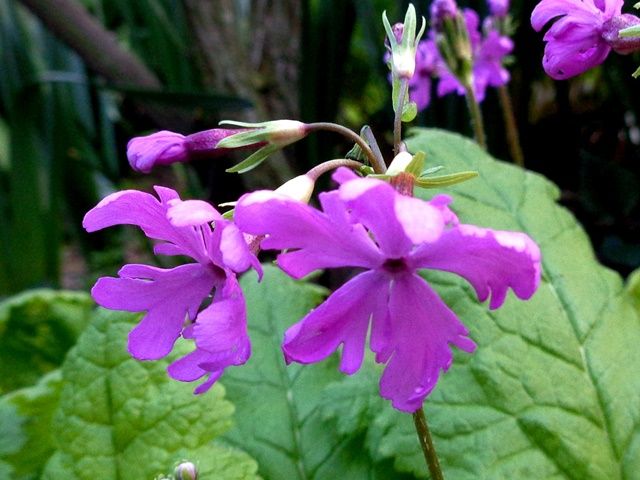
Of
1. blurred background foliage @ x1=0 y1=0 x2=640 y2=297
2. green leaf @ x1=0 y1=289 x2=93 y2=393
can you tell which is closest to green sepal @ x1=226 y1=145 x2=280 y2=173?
green leaf @ x1=0 y1=289 x2=93 y2=393

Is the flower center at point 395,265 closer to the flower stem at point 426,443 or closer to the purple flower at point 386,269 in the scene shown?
the purple flower at point 386,269

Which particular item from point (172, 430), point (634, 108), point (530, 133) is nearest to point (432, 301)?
point (172, 430)

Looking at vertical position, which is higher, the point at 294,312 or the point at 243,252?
the point at 243,252

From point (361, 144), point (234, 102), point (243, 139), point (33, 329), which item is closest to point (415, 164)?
point (361, 144)

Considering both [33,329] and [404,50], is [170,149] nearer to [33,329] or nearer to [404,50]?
[404,50]

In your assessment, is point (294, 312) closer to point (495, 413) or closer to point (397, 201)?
point (495, 413)

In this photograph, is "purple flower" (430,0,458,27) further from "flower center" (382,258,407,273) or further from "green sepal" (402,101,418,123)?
"flower center" (382,258,407,273)
